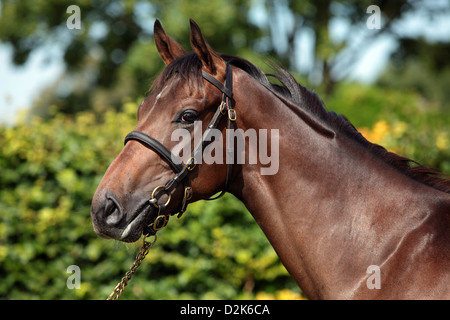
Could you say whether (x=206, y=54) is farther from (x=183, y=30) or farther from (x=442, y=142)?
(x=183, y=30)

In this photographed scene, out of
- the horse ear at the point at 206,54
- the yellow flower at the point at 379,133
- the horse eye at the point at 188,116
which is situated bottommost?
the yellow flower at the point at 379,133

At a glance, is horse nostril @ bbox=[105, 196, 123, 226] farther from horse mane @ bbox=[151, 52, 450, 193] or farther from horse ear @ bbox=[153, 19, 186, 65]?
horse ear @ bbox=[153, 19, 186, 65]

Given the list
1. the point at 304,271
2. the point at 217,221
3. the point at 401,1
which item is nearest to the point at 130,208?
the point at 304,271

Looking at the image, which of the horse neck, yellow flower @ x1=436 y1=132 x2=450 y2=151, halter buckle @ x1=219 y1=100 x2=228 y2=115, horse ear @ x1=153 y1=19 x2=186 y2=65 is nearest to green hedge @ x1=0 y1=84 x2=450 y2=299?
yellow flower @ x1=436 y1=132 x2=450 y2=151

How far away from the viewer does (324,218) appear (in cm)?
217

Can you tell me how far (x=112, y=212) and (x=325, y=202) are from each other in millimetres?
1105

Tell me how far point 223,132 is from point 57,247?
3.29 m

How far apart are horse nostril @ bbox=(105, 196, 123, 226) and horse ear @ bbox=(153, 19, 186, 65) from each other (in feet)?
3.19

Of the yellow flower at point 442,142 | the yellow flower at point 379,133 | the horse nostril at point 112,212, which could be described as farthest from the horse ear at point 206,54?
the yellow flower at point 442,142

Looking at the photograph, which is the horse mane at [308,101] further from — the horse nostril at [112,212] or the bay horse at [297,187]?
the horse nostril at [112,212]

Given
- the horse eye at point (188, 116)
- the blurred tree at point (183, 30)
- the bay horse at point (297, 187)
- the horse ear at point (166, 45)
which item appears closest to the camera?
the bay horse at point (297, 187)

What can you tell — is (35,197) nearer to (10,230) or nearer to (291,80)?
(10,230)

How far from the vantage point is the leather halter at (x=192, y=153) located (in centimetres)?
213

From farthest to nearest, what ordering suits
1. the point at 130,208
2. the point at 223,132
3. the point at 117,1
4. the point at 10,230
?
the point at 117,1 < the point at 10,230 < the point at 223,132 < the point at 130,208
